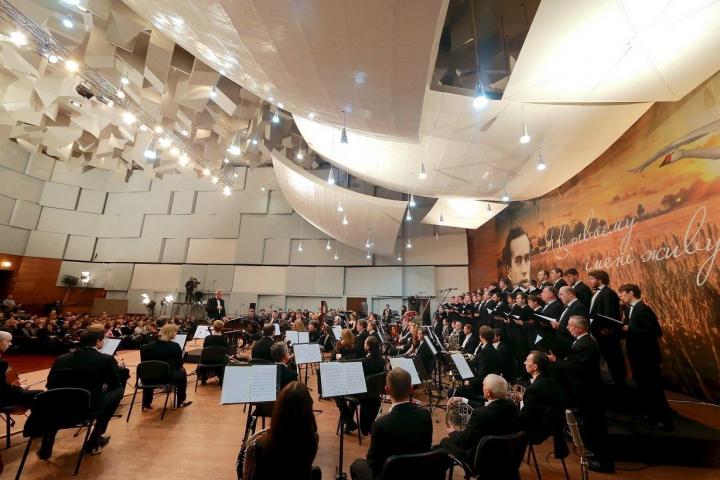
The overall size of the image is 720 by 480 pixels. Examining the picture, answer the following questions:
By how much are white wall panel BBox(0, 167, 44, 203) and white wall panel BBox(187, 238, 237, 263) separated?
793cm

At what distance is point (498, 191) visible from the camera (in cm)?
830

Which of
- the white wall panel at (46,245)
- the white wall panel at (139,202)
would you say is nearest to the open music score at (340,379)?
the white wall panel at (139,202)

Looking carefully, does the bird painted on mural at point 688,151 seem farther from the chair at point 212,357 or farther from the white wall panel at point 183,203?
the white wall panel at point 183,203

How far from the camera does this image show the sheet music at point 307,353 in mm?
4472

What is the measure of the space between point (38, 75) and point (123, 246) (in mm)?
11584

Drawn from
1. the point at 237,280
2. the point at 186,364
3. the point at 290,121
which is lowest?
the point at 186,364

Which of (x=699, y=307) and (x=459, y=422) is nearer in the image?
(x=459, y=422)

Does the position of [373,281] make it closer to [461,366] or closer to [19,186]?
[461,366]

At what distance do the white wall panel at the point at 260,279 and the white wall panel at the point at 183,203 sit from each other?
4.84 m

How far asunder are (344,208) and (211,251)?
9.82 meters

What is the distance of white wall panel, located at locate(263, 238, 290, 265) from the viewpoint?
1619 centimetres

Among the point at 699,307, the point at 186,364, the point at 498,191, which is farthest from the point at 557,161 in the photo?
the point at 186,364

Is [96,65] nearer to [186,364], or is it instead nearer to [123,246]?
[186,364]

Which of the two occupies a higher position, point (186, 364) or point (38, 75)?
point (38, 75)
